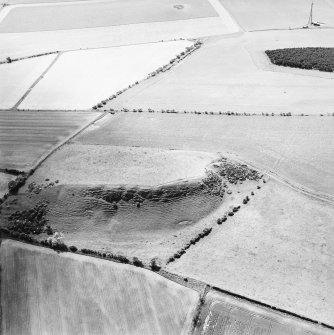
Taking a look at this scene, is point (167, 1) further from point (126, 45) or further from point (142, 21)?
point (126, 45)

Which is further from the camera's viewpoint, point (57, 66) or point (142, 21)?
point (142, 21)

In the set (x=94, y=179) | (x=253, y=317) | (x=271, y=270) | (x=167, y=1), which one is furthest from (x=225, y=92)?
(x=167, y=1)

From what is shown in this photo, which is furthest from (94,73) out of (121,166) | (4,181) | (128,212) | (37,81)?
(128,212)

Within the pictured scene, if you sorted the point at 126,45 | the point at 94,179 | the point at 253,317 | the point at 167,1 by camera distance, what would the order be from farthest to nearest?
the point at 167,1, the point at 126,45, the point at 94,179, the point at 253,317

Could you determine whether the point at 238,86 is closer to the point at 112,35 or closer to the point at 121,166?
the point at 121,166

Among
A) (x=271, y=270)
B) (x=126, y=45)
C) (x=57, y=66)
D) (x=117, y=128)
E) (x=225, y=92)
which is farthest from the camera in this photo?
(x=126, y=45)

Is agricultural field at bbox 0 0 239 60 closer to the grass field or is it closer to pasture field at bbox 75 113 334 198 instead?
the grass field
